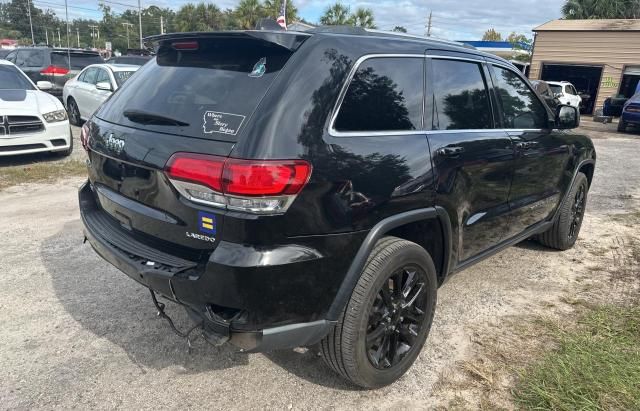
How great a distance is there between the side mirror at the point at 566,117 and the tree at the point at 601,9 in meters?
37.9

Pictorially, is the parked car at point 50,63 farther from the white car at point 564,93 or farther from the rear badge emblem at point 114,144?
the white car at point 564,93

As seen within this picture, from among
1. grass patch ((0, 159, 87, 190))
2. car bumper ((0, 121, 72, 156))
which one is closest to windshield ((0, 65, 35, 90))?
car bumper ((0, 121, 72, 156))

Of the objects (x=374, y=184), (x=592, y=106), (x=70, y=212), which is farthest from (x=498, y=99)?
(x=592, y=106)

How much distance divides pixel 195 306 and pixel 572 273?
364 centimetres

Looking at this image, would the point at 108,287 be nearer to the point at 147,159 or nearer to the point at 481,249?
the point at 147,159

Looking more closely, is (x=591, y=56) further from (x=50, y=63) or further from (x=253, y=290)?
(x=253, y=290)

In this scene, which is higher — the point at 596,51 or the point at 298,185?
the point at 596,51

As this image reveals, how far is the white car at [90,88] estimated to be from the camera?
411 inches

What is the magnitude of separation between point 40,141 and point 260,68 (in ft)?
22.3

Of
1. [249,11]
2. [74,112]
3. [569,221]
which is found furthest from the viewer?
[249,11]

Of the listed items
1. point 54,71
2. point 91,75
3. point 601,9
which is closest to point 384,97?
point 91,75

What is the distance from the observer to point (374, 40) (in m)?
2.64

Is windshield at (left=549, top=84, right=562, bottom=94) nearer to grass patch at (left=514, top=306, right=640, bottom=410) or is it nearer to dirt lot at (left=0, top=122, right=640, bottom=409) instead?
dirt lot at (left=0, top=122, right=640, bottom=409)

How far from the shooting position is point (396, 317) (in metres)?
2.70
